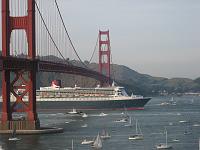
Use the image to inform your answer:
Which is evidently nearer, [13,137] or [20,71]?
[13,137]

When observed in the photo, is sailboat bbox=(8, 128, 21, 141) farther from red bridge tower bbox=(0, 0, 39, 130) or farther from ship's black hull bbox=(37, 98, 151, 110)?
ship's black hull bbox=(37, 98, 151, 110)

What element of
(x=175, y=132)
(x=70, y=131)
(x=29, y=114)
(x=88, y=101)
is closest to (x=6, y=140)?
(x=29, y=114)

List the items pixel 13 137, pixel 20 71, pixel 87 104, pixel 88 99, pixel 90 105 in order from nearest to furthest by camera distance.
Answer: pixel 13 137 → pixel 20 71 → pixel 90 105 → pixel 87 104 → pixel 88 99

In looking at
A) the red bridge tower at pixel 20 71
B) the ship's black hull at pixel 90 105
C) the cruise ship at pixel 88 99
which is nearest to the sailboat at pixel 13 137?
the red bridge tower at pixel 20 71

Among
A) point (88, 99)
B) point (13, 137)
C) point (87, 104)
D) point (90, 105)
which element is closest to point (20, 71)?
point (13, 137)

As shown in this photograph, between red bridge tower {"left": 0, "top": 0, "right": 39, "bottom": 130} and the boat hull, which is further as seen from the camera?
the boat hull

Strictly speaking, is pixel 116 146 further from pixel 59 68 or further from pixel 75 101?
pixel 75 101

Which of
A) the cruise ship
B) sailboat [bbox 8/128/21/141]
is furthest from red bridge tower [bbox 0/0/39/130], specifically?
the cruise ship

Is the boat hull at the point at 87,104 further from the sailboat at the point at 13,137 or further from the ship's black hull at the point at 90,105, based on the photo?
the sailboat at the point at 13,137

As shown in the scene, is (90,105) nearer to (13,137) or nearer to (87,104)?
(87,104)
